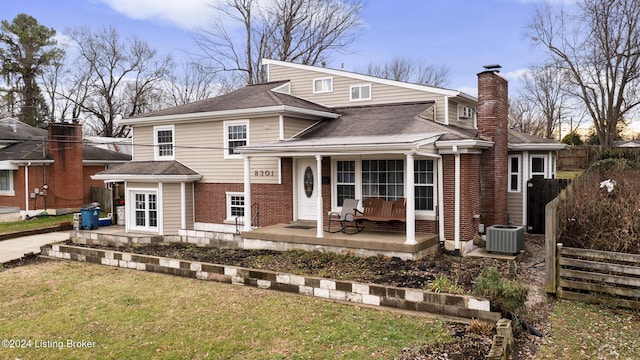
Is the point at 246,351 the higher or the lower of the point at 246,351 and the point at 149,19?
the lower

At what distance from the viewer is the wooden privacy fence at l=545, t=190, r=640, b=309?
7.40m

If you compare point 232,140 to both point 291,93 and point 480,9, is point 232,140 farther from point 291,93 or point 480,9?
point 480,9

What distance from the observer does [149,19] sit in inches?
1032

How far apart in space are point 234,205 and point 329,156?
4.54 meters

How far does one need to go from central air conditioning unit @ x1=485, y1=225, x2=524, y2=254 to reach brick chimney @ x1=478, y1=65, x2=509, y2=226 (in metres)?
1.45

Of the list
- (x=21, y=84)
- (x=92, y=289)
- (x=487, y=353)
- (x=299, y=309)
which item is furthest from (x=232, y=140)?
(x=21, y=84)

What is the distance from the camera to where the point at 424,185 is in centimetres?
1244

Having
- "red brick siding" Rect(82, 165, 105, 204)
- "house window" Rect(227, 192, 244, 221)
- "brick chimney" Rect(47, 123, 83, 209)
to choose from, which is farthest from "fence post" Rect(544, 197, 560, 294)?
"red brick siding" Rect(82, 165, 105, 204)

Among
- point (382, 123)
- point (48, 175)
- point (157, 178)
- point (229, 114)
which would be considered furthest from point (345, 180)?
point (48, 175)

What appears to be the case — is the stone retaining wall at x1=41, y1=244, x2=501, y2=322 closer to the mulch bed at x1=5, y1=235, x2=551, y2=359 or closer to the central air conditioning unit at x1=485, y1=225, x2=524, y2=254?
the mulch bed at x1=5, y1=235, x2=551, y2=359

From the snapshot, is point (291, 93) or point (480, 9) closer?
point (480, 9)

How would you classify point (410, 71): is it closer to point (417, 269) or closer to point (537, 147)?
point (537, 147)

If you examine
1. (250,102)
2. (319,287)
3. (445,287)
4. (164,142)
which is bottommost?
(319,287)

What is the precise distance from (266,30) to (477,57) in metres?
14.9
